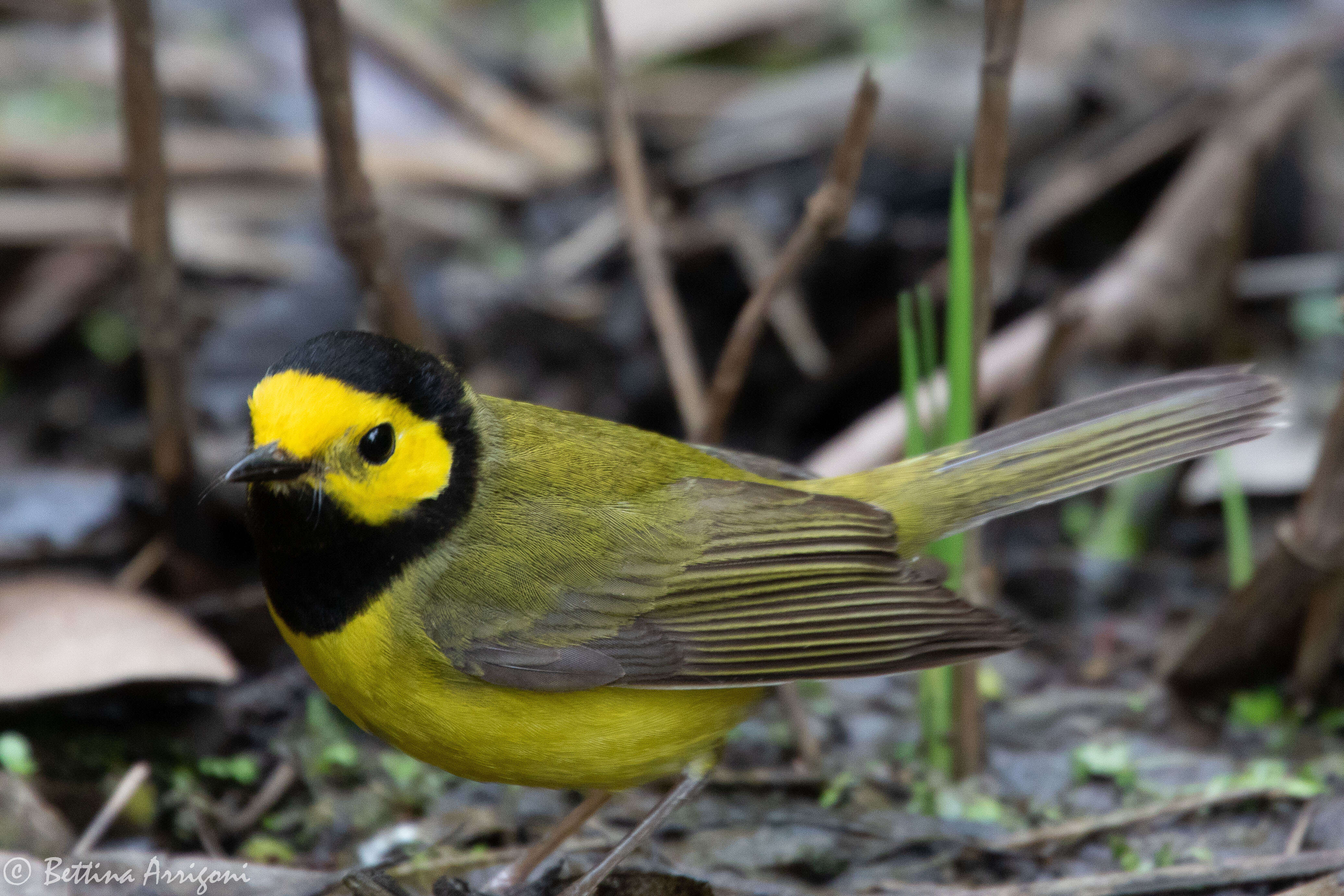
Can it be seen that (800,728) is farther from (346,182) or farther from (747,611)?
(346,182)

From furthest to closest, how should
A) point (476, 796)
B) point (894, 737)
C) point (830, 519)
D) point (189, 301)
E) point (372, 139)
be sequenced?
point (372, 139) → point (189, 301) → point (894, 737) → point (476, 796) → point (830, 519)

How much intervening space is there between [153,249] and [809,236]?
1924mm

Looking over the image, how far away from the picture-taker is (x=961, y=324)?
3.16 m

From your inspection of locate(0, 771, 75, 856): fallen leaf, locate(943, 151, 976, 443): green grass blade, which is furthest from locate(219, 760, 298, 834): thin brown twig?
locate(943, 151, 976, 443): green grass blade

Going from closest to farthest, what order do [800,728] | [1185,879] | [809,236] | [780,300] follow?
1. [1185,879]
2. [809,236]
3. [800,728]
4. [780,300]

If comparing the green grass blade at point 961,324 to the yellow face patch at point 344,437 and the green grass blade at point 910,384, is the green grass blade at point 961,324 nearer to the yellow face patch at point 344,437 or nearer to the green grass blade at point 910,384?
the green grass blade at point 910,384

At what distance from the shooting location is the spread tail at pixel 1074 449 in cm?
322

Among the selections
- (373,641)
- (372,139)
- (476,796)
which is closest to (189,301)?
(372,139)

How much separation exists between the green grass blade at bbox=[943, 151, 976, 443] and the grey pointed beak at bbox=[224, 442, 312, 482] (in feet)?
5.06

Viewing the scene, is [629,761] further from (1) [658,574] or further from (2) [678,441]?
(2) [678,441]

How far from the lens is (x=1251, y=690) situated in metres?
3.80

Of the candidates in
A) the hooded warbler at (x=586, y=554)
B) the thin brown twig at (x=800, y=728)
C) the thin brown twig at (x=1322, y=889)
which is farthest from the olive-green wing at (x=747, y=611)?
the thin brown twig at (x=1322, y=889)

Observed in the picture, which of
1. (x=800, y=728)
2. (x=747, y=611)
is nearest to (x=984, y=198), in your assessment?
(x=747, y=611)

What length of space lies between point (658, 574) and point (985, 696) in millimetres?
1425
